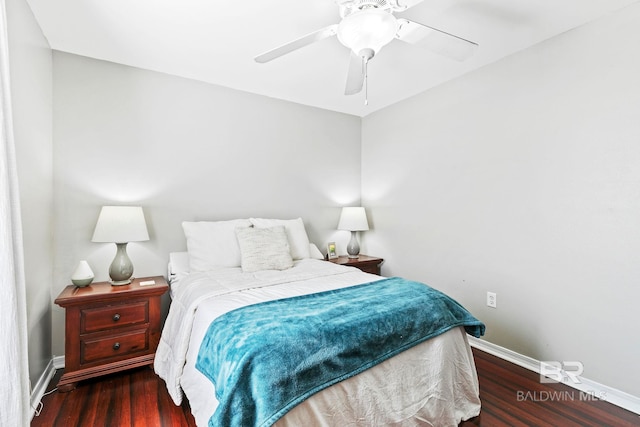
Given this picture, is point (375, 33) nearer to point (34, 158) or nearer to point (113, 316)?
point (34, 158)

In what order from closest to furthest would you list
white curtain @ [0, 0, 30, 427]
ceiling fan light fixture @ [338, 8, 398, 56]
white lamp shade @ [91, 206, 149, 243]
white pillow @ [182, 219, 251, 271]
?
white curtain @ [0, 0, 30, 427], ceiling fan light fixture @ [338, 8, 398, 56], white lamp shade @ [91, 206, 149, 243], white pillow @ [182, 219, 251, 271]

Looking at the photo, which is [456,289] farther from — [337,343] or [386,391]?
[337,343]

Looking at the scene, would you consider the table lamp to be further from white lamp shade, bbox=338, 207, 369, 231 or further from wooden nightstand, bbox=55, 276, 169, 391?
white lamp shade, bbox=338, 207, 369, 231

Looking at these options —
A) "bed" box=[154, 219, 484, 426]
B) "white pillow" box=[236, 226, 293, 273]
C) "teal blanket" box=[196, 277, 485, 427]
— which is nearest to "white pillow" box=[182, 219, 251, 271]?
"bed" box=[154, 219, 484, 426]

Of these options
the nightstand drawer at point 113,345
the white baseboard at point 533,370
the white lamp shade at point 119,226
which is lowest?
the white baseboard at point 533,370

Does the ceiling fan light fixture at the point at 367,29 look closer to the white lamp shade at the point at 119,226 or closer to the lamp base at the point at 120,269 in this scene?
the white lamp shade at the point at 119,226

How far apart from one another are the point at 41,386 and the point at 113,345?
17.3 inches

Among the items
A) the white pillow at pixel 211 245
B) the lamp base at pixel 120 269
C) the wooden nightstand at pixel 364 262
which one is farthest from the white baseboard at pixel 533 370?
the wooden nightstand at pixel 364 262

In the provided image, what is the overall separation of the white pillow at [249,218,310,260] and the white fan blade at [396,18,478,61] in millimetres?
1943

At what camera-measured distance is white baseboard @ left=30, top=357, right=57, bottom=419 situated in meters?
1.85

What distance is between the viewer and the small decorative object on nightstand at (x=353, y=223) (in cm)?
365

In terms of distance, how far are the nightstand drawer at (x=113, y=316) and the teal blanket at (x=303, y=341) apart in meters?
1.11

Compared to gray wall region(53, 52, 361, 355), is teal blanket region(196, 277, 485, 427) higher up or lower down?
lower down

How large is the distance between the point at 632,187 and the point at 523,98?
0.98 metres
